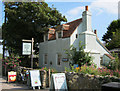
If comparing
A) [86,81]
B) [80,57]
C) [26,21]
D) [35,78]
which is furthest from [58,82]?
[26,21]

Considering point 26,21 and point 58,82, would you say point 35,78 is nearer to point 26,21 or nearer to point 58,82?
point 58,82

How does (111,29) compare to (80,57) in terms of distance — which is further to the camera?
(111,29)

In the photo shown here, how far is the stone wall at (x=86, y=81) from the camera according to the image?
7.43 meters

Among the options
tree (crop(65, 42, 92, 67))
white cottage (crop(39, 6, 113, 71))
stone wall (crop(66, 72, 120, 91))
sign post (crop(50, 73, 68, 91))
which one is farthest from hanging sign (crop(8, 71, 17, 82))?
white cottage (crop(39, 6, 113, 71))

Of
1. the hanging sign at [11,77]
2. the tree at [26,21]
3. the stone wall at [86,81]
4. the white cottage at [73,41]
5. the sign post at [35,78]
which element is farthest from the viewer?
the tree at [26,21]

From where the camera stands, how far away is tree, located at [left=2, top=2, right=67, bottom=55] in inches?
787

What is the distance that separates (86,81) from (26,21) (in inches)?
577

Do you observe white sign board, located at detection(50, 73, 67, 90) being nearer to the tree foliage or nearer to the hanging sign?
the hanging sign

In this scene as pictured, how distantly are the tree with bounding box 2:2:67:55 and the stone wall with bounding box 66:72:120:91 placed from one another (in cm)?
1265

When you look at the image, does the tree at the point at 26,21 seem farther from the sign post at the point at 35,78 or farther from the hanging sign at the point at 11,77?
the sign post at the point at 35,78

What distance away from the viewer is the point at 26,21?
20531 mm

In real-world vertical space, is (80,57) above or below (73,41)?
below

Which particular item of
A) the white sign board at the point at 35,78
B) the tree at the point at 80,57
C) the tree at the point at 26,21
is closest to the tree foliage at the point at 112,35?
the tree at the point at 26,21

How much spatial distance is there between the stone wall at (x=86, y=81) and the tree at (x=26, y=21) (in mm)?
12654
